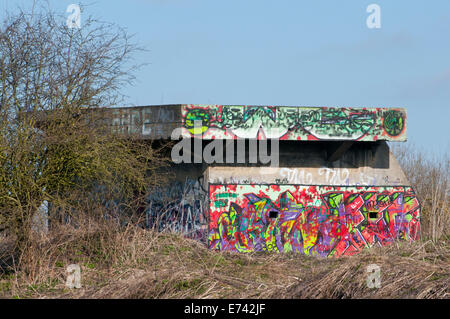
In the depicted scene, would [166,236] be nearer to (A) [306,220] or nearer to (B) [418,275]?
(A) [306,220]

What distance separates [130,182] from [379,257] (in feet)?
19.0

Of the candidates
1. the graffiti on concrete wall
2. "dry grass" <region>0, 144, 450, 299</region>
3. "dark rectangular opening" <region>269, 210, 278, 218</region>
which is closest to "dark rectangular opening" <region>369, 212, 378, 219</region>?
"dry grass" <region>0, 144, 450, 299</region>

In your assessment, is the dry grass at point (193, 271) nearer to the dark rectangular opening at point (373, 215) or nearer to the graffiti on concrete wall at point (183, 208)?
the graffiti on concrete wall at point (183, 208)

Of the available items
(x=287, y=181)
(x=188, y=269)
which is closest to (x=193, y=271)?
(x=188, y=269)

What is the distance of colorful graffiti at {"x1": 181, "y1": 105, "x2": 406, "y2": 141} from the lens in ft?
54.3

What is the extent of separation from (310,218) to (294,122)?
245 cm

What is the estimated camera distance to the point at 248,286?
34.8ft

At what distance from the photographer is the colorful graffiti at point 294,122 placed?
1656cm

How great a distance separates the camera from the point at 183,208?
17516 millimetres

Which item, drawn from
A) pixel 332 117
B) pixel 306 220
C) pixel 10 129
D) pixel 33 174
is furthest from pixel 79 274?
pixel 332 117

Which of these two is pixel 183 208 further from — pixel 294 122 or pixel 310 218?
pixel 294 122

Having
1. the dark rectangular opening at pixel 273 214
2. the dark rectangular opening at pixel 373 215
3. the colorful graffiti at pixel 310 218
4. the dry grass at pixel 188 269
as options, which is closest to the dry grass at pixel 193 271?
the dry grass at pixel 188 269

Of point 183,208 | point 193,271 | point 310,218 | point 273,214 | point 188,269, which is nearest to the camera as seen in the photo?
point 193,271

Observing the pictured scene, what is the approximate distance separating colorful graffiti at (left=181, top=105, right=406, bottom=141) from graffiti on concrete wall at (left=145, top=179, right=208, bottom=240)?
5.56 feet
